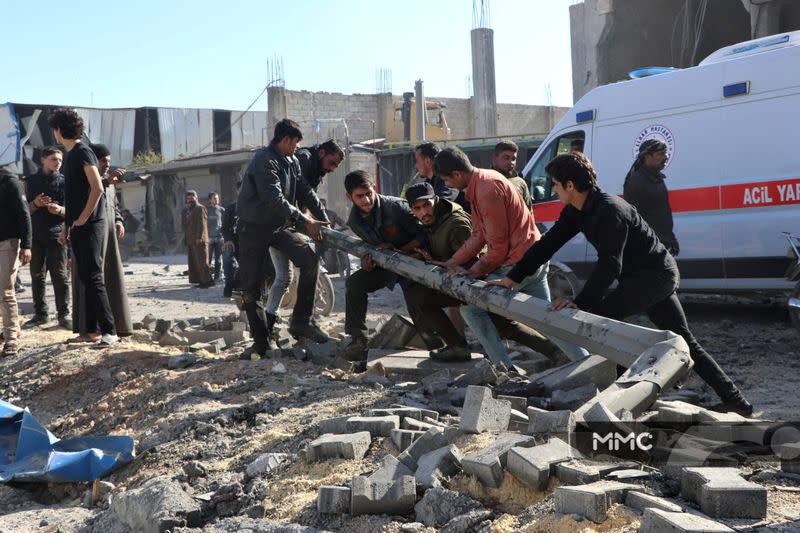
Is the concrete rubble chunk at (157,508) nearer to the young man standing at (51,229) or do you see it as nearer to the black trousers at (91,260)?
the black trousers at (91,260)

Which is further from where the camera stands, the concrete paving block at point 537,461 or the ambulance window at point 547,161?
the ambulance window at point 547,161

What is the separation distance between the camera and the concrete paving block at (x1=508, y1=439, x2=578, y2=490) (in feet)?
11.3

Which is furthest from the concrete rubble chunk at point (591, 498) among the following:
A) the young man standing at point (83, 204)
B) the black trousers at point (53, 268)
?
the black trousers at point (53, 268)

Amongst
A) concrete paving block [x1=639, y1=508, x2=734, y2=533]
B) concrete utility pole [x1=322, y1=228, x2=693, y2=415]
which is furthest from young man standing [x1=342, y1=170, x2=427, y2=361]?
concrete paving block [x1=639, y1=508, x2=734, y2=533]

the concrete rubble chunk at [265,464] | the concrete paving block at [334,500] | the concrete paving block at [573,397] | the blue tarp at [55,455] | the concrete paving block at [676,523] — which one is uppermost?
the concrete paving block at [676,523]

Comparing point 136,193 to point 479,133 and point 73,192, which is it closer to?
point 479,133

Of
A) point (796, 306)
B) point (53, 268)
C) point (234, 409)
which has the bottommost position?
point (234, 409)

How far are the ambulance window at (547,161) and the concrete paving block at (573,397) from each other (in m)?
4.94

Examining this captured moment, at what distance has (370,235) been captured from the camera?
6.83m

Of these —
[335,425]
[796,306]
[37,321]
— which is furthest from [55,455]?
[796,306]

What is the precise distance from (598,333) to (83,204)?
459cm

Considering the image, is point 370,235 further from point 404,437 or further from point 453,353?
point 404,437

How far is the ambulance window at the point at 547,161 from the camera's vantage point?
9695 millimetres

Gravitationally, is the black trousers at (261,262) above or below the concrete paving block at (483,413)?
above
